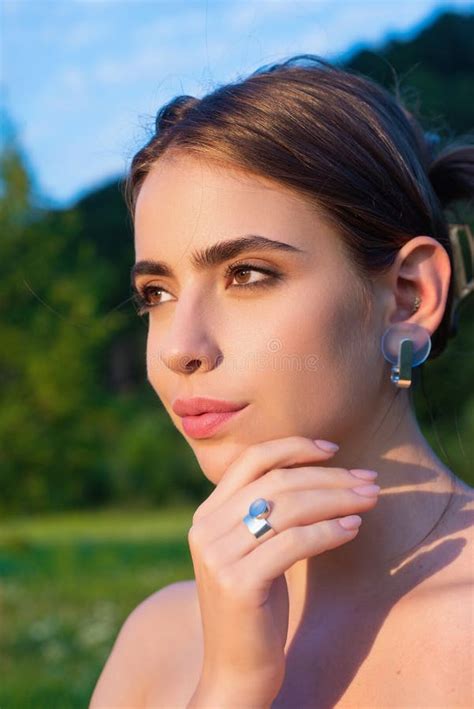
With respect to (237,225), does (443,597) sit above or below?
below

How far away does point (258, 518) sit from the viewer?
7.38 feet

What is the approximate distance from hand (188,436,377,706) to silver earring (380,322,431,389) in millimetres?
415

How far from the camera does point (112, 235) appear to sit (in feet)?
126

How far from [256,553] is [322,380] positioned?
0.51 m

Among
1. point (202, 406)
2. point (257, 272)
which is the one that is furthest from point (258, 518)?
point (257, 272)

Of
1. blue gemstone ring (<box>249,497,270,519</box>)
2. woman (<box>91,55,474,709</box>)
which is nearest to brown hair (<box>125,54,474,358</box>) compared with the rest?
woman (<box>91,55,474,709</box>)

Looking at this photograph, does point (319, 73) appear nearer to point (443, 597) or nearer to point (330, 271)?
point (330, 271)

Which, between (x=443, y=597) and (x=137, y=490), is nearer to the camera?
(x=443, y=597)

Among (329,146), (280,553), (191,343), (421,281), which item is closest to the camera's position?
(280,553)

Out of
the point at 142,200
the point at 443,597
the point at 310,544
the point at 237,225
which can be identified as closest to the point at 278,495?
the point at 310,544

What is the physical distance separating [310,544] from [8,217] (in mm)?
10718

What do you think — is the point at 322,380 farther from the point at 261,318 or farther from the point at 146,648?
the point at 146,648

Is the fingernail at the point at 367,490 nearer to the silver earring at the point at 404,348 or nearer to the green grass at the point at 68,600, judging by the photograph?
the silver earring at the point at 404,348

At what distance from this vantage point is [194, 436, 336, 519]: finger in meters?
2.35
